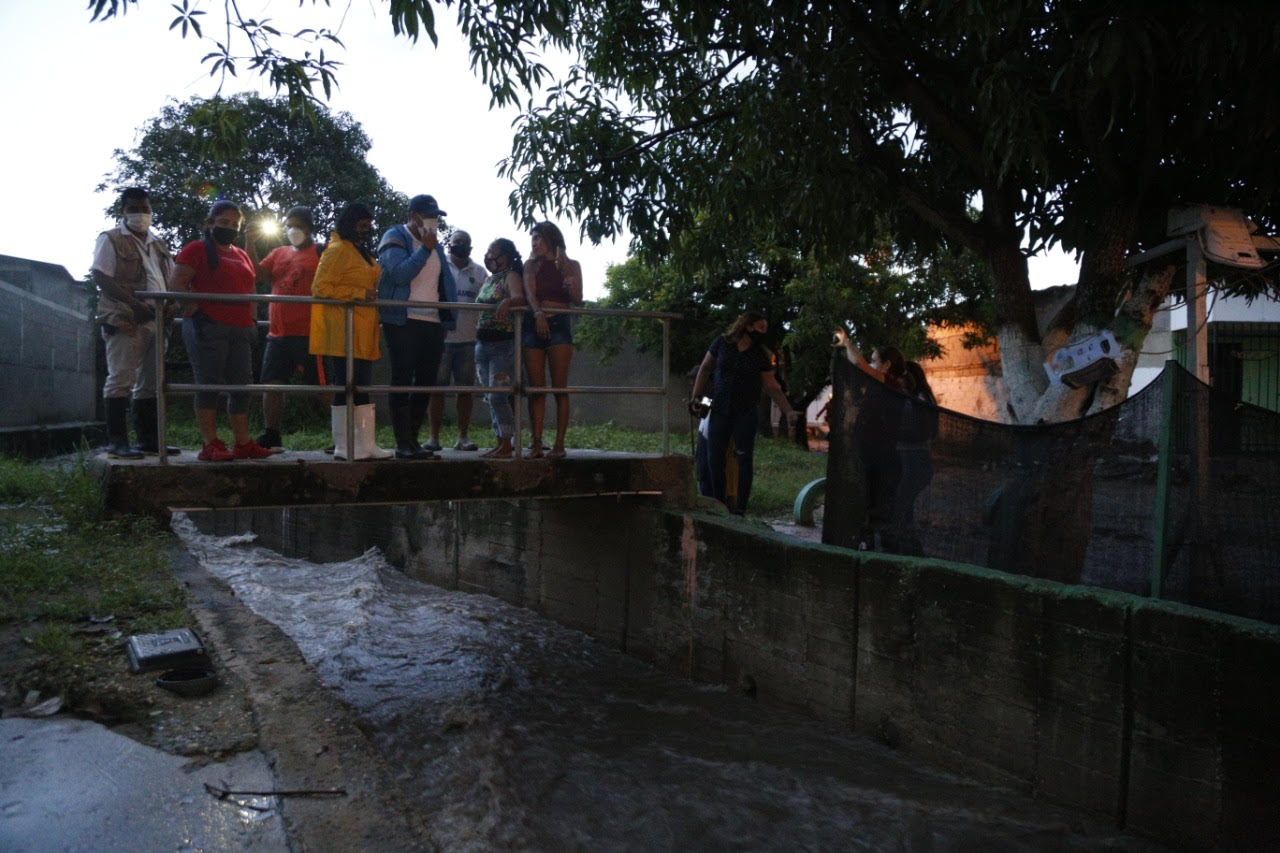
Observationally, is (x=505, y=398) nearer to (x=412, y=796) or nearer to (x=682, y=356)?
(x=412, y=796)

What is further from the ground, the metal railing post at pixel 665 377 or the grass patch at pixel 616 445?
the metal railing post at pixel 665 377

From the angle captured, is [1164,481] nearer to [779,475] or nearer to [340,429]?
[340,429]

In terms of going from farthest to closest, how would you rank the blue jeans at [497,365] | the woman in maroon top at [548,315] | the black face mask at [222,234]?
the blue jeans at [497,365]
the woman in maroon top at [548,315]
the black face mask at [222,234]

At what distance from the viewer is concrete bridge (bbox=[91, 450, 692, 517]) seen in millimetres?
5625

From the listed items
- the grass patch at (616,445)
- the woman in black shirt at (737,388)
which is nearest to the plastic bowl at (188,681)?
the woman in black shirt at (737,388)

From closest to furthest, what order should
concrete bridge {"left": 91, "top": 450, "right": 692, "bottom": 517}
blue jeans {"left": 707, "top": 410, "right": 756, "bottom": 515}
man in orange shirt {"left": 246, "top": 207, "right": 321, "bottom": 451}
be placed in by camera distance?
1. concrete bridge {"left": 91, "top": 450, "right": 692, "bottom": 517}
2. man in orange shirt {"left": 246, "top": 207, "right": 321, "bottom": 451}
3. blue jeans {"left": 707, "top": 410, "right": 756, "bottom": 515}

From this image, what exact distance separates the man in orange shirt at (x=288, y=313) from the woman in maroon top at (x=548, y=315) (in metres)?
1.53

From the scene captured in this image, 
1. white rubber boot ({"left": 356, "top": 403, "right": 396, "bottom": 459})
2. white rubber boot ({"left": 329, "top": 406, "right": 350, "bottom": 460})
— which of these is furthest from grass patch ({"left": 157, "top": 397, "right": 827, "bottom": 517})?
white rubber boot ({"left": 356, "top": 403, "right": 396, "bottom": 459})

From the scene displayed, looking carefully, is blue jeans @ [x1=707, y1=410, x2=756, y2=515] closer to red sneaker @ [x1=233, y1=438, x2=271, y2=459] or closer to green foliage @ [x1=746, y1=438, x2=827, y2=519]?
green foliage @ [x1=746, y1=438, x2=827, y2=519]

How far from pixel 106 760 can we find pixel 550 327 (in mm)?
4228

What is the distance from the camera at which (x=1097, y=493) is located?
4922 millimetres

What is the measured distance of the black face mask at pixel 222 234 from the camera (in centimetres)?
623

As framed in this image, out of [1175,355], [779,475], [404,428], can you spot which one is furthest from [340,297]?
[1175,355]

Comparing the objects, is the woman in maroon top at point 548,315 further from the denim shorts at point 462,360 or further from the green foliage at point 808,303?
the green foliage at point 808,303
